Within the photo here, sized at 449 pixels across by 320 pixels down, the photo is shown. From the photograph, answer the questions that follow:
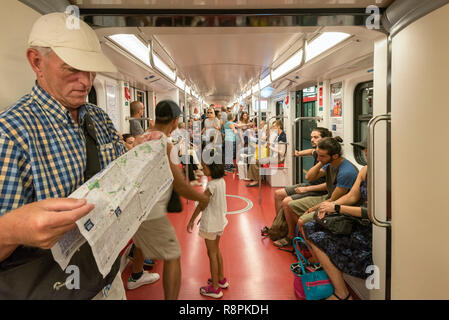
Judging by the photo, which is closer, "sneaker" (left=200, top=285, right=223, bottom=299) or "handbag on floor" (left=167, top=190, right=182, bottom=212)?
"handbag on floor" (left=167, top=190, right=182, bottom=212)

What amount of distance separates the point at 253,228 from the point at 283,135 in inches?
105

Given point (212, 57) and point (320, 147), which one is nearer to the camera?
point (320, 147)

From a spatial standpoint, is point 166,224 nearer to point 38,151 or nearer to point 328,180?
point 38,151

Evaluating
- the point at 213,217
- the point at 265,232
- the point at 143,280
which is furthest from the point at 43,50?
the point at 265,232

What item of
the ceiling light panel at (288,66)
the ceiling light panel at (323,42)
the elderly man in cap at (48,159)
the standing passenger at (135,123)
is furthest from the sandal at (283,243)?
the standing passenger at (135,123)

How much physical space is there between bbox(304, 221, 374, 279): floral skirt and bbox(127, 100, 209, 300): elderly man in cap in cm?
115

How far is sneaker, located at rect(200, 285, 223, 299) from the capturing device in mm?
2139

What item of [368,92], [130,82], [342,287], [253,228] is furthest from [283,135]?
[342,287]

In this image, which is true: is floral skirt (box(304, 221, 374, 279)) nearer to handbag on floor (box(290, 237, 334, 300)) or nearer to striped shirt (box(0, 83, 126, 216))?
handbag on floor (box(290, 237, 334, 300))

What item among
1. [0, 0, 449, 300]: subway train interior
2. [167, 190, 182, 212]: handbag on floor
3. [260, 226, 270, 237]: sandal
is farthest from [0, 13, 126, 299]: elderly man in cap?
[260, 226, 270, 237]: sandal

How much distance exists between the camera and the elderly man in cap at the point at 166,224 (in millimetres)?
1492

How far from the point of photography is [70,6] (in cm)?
137

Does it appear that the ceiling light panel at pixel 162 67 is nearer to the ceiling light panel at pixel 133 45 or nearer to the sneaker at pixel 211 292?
the ceiling light panel at pixel 133 45
